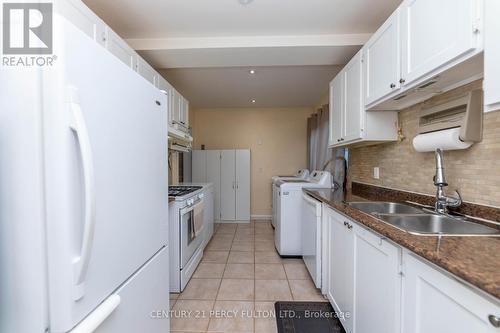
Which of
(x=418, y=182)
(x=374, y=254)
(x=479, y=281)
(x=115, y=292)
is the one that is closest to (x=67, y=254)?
(x=115, y=292)

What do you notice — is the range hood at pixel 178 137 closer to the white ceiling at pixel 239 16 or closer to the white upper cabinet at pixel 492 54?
the white ceiling at pixel 239 16

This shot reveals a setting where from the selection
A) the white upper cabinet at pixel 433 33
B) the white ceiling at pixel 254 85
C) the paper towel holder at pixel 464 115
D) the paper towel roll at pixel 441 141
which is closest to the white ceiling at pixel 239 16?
the white upper cabinet at pixel 433 33

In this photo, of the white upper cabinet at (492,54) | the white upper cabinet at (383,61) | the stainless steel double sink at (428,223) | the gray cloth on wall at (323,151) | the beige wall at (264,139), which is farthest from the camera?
the beige wall at (264,139)

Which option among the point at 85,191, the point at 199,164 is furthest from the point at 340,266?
the point at 199,164

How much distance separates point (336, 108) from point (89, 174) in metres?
2.54

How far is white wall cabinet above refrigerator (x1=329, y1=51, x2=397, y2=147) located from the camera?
2031mm

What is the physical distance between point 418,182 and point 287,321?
1409 millimetres

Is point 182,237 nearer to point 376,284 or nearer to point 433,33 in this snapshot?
point 376,284

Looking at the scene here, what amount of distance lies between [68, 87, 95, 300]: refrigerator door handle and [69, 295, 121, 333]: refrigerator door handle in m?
0.09

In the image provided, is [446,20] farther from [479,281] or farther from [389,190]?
[389,190]

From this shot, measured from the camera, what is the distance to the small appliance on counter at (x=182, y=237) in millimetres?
2289

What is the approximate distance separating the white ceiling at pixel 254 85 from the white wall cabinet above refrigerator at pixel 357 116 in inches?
36.6

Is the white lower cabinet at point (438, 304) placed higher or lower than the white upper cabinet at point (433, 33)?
lower

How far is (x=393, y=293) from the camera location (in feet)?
3.48
